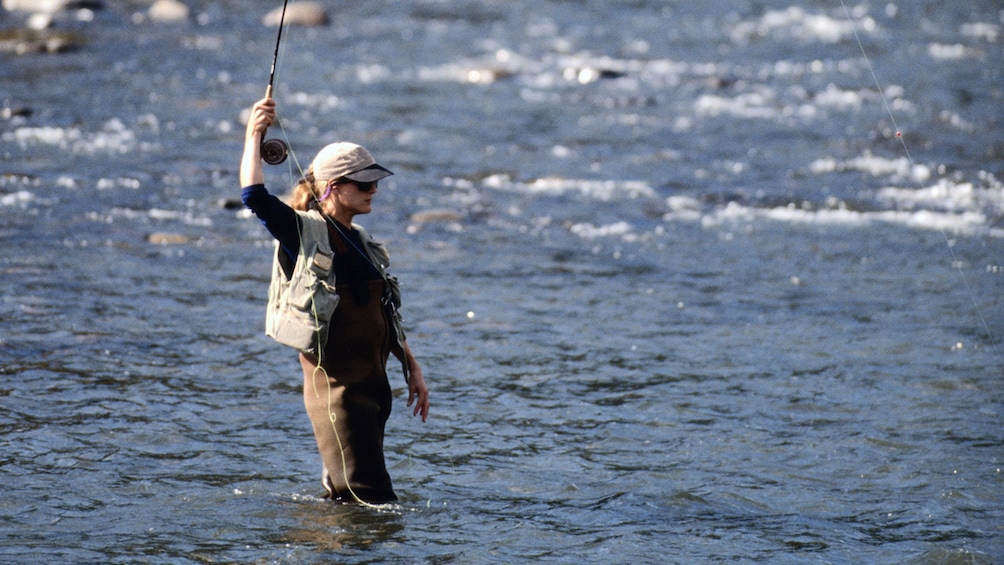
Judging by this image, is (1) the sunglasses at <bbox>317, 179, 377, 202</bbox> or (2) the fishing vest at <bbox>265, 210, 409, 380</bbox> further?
(1) the sunglasses at <bbox>317, 179, 377, 202</bbox>

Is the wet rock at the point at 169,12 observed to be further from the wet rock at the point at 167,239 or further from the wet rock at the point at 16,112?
the wet rock at the point at 167,239

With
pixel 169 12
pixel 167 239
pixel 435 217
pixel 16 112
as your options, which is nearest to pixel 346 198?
pixel 167 239

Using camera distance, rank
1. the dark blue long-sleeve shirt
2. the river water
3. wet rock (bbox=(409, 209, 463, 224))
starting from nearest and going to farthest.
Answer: the dark blue long-sleeve shirt, the river water, wet rock (bbox=(409, 209, 463, 224))

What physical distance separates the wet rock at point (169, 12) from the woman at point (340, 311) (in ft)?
58.6

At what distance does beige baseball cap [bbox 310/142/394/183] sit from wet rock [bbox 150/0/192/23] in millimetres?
17866

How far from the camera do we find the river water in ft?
18.4

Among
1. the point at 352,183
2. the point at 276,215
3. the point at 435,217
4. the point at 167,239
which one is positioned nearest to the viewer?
the point at 276,215

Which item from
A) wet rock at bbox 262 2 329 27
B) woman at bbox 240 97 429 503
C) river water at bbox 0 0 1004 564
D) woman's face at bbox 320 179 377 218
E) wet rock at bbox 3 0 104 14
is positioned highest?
wet rock at bbox 3 0 104 14

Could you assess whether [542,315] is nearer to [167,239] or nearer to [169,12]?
[167,239]

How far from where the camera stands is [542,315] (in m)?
8.81

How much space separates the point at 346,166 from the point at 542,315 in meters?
3.89

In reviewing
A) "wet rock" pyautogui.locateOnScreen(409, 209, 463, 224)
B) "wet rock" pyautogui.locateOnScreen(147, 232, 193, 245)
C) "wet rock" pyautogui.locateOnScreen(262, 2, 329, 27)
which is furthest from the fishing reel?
"wet rock" pyautogui.locateOnScreen(262, 2, 329, 27)

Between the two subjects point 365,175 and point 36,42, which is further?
point 36,42

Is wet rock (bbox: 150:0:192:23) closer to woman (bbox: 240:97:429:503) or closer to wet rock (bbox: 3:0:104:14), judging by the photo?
wet rock (bbox: 3:0:104:14)
